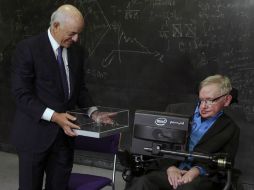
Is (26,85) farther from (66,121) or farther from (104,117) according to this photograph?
(104,117)

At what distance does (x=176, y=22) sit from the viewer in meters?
4.27

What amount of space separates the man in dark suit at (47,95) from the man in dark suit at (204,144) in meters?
0.51

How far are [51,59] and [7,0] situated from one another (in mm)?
3027

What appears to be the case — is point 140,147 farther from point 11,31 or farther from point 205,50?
point 11,31

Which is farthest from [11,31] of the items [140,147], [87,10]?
[140,147]

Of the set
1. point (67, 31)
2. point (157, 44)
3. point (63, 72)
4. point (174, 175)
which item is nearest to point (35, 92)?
point (63, 72)

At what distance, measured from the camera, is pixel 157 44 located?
4.40 metres

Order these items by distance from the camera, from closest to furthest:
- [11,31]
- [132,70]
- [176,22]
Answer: [176,22] < [132,70] < [11,31]

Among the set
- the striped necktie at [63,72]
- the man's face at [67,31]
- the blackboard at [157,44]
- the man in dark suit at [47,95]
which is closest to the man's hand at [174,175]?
the man in dark suit at [47,95]

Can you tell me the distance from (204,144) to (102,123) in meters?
0.62

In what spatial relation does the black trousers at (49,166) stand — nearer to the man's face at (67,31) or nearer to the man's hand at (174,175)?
the man's face at (67,31)

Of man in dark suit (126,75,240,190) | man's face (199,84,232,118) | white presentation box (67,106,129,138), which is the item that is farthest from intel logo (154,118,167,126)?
man's face (199,84,232,118)

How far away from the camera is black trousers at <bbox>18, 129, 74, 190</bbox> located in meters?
2.57

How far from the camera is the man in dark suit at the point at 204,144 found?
249 centimetres
